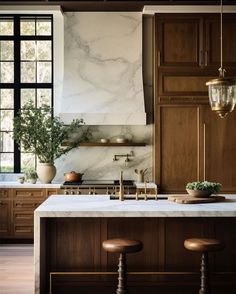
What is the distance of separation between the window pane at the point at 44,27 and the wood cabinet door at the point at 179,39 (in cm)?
170

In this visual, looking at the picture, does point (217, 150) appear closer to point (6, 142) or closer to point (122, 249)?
point (6, 142)

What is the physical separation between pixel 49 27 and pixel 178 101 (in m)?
2.29

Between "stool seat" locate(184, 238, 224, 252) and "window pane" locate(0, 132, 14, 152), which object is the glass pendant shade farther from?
"window pane" locate(0, 132, 14, 152)

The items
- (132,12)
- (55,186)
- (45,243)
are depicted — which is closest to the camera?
(45,243)

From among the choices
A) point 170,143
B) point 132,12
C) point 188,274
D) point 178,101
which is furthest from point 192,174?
point 188,274

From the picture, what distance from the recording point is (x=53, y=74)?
25.3 ft

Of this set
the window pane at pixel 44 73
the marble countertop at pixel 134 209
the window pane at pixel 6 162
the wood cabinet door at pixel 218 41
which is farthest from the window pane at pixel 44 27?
the marble countertop at pixel 134 209

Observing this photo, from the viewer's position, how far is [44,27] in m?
7.86

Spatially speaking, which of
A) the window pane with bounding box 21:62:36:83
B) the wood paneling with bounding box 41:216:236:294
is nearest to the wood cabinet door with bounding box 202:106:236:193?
the window pane with bounding box 21:62:36:83

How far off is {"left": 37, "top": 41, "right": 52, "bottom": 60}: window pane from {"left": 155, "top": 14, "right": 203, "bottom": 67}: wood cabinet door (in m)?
1.70

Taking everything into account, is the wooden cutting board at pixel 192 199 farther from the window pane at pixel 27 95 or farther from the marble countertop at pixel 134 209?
the window pane at pixel 27 95

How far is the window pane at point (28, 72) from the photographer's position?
25.8 feet

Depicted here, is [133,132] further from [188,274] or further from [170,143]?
[188,274]

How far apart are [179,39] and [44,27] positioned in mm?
2078
